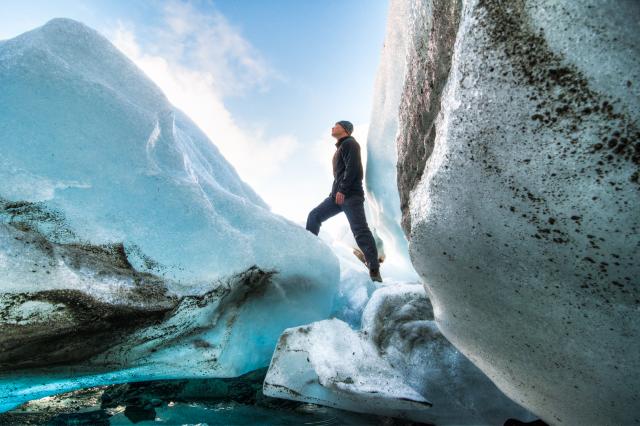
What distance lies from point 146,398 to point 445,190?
2353mm

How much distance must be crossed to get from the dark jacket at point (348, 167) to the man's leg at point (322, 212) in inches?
7.1

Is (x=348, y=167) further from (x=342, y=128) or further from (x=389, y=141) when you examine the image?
(x=389, y=141)

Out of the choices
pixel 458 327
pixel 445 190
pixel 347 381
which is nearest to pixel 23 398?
pixel 347 381

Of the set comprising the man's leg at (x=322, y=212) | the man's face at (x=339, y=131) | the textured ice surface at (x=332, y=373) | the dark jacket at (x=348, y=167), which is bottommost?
the textured ice surface at (x=332, y=373)

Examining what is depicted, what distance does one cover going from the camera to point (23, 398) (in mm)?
1968

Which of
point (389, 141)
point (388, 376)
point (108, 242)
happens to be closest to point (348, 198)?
point (389, 141)

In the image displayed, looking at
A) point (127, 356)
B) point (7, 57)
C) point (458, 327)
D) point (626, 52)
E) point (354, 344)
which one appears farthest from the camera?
point (354, 344)

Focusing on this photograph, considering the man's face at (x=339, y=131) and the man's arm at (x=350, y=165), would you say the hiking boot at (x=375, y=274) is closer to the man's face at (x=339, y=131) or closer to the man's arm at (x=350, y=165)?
the man's arm at (x=350, y=165)

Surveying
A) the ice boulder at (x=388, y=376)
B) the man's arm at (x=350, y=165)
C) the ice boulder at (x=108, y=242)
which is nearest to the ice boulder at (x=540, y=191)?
the ice boulder at (x=388, y=376)

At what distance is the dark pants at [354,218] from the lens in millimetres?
3111

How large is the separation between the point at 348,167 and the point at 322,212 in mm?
577

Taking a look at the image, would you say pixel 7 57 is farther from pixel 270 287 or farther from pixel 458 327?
pixel 458 327

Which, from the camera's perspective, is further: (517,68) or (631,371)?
(631,371)

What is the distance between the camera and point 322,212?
3.50 meters
